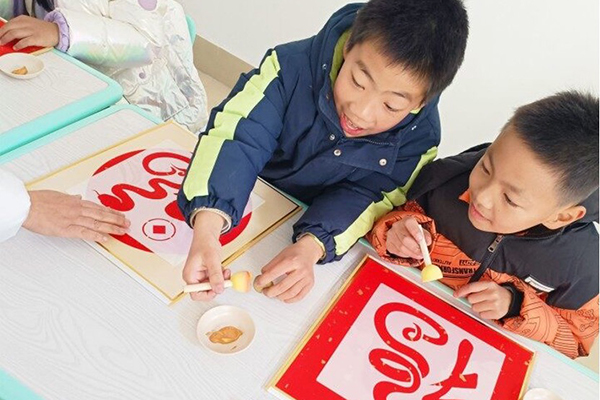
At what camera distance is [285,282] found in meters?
0.79

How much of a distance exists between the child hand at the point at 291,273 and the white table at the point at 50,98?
0.47 meters

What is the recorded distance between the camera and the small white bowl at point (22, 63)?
1.05 meters

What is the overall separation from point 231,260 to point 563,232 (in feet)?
1.80

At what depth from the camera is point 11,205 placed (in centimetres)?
75

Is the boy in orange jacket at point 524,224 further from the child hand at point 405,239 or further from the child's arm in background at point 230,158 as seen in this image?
the child's arm in background at point 230,158

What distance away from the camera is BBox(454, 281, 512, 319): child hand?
84 centimetres

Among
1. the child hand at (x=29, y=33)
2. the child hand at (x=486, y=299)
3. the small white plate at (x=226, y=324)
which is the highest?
the child hand at (x=486, y=299)

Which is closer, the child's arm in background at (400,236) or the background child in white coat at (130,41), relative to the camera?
the child's arm in background at (400,236)

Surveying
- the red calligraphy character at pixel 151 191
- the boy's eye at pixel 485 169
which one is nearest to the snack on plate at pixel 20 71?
the red calligraphy character at pixel 151 191

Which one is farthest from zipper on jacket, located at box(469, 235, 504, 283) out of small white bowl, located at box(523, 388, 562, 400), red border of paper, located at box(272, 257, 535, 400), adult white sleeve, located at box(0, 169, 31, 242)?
adult white sleeve, located at box(0, 169, 31, 242)

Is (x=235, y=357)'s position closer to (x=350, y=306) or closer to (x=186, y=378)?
(x=186, y=378)

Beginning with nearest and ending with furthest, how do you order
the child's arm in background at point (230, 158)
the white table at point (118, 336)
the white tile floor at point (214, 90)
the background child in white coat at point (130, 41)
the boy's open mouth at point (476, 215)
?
the white table at point (118, 336)
the child's arm in background at point (230, 158)
the boy's open mouth at point (476, 215)
the background child in white coat at point (130, 41)
the white tile floor at point (214, 90)

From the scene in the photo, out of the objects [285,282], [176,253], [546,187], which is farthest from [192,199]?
[546,187]

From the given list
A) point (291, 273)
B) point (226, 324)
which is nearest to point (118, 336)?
A: point (226, 324)
